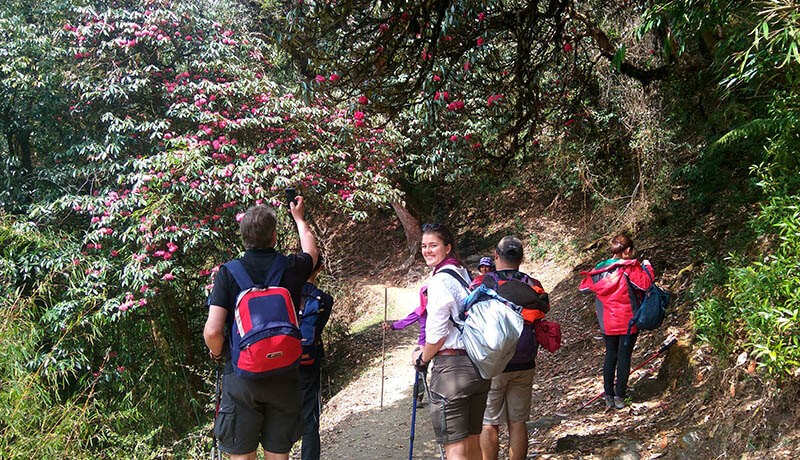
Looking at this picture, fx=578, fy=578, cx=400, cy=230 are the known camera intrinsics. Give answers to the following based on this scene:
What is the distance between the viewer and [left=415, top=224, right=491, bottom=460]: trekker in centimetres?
305

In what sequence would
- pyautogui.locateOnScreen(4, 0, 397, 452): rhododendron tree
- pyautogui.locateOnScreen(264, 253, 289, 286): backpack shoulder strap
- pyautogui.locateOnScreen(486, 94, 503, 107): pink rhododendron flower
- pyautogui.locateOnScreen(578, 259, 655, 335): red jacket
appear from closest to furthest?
pyautogui.locateOnScreen(264, 253, 289, 286): backpack shoulder strap
pyautogui.locateOnScreen(578, 259, 655, 335): red jacket
pyautogui.locateOnScreen(4, 0, 397, 452): rhododendron tree
pyautogui.locateOnScreen(486, 94, 503, 107): pink rhododendron flower

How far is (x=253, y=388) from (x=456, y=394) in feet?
3.43

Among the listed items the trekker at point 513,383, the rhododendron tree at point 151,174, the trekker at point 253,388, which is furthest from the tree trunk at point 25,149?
the trekker at point 513,383

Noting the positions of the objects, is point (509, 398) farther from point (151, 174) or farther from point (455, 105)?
point (151, 174)

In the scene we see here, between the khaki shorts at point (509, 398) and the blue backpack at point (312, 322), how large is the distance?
4.02 ft

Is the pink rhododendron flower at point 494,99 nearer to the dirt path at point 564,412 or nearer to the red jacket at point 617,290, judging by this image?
the dirt path at point 564,412

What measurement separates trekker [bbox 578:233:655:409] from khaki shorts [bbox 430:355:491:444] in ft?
6.41

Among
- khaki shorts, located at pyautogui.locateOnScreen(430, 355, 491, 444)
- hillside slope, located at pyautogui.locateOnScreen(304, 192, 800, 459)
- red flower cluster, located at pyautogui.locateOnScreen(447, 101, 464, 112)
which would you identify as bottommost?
hillside slope, located at pyautogui.locateOnScreen(304, 192, 800, 459)

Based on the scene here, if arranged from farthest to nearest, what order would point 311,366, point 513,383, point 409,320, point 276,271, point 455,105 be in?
point 455,105 → point 311,366 → point 513,383 → point 409,320 → point 276,271

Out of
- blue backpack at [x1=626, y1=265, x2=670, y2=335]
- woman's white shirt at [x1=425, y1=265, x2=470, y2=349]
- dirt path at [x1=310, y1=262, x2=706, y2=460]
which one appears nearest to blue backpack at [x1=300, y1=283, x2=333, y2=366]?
woman's white shirt at [x1=425, y1=265, x2=470, y2=349]

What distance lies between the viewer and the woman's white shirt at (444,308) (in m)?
3.04

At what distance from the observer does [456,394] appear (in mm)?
3051

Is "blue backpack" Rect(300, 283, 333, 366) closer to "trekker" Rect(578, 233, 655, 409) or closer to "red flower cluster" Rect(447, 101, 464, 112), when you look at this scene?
"trekker" Rect(578, 233, 655, 409)

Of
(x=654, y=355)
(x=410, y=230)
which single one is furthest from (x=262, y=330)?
(x=410, y=230)
